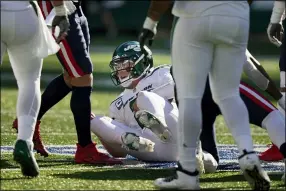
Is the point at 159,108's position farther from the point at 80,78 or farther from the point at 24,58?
the point at 24,58

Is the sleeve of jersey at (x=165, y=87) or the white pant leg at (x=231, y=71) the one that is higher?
the white pant leg at (x=231, y=71)

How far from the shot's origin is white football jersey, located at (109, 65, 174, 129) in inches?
273

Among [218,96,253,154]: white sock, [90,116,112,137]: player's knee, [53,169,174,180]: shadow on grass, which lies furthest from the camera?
[90,116,112,137]: player's knee

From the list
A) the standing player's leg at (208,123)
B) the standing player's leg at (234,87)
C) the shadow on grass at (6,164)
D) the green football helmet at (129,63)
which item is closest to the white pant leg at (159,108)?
the standing player's leg at (208,123)

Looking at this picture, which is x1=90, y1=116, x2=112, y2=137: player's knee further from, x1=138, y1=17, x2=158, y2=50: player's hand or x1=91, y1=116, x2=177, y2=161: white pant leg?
x1=138, y1=17, x2=158, y2=50: player's hand

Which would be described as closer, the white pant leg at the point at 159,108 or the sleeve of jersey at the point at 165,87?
the white pant leg at the point at 159,108

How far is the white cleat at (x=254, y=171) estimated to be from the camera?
17.2 ft

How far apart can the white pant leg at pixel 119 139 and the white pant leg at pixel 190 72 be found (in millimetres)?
1279

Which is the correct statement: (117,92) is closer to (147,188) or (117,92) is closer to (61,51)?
(61,51)

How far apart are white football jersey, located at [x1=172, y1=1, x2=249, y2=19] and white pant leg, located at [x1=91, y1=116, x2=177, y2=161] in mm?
1547

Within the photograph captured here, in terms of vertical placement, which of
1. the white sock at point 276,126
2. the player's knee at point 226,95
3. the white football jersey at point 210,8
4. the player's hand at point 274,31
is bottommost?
the white sock at point 276,126

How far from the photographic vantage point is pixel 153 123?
21.0 feet

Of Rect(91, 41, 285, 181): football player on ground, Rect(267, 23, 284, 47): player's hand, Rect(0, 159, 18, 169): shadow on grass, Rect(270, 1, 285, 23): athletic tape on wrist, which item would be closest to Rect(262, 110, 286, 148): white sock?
Rect(91, 41, 285, 181): football player on ground

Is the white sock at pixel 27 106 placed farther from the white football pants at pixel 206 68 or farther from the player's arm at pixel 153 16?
the white football pants at pixel 206 68
